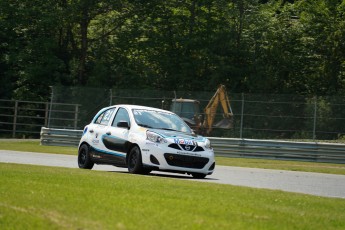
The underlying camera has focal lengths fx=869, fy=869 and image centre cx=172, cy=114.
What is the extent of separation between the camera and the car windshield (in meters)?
18.7

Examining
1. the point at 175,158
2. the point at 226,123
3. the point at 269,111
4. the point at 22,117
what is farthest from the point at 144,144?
the point at 22,117

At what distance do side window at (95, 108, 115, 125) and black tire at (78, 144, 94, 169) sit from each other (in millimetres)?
655

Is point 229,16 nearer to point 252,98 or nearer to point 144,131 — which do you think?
point 252,98

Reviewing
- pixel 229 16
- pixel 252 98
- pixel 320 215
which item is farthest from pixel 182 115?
pixel 320 215

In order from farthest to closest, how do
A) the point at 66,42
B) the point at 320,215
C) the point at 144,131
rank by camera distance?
1. the point at 66,42
2. the point at 144,131
3. the point at 320,215

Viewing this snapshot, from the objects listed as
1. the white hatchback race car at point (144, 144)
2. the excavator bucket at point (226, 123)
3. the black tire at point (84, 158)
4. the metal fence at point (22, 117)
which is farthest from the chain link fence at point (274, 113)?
the black tire at point (84, 158)

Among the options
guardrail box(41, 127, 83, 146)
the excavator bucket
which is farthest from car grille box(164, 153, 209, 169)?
guardrail box(41, 127, 83, 146)

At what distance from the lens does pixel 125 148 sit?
18281 millimetres

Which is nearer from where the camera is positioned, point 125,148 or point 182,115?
point 125,148

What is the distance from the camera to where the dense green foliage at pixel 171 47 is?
4878 cm

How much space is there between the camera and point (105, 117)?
19.7m

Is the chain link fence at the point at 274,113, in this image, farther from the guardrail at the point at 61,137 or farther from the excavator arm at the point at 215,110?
the guardrail at the point at 61,137

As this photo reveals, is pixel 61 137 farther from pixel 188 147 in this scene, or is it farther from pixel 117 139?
pixel 188 147

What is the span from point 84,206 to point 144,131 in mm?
8220
